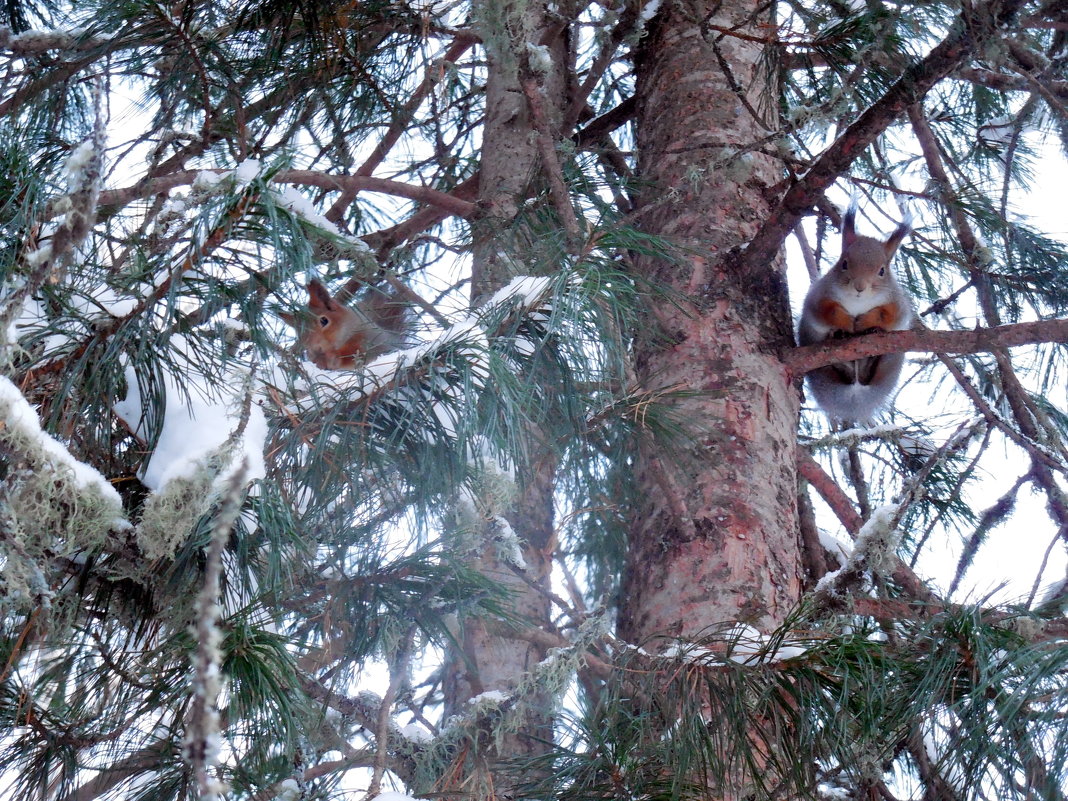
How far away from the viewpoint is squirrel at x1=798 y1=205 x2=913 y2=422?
103 inches

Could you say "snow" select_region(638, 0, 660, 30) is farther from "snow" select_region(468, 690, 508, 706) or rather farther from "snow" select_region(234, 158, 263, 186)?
"snow" select_region(468, 690, 508, 706)

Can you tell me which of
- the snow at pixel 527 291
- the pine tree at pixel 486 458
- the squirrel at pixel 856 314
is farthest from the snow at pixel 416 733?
the squirrel at pixel 856 314

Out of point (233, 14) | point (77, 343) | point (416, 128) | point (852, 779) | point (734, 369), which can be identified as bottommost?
point (852, 779)

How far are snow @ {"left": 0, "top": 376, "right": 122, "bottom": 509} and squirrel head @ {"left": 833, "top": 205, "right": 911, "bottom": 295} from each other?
1.89m

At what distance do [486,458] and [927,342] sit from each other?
0.92 m

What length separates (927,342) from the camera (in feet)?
6.59

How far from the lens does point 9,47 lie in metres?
2.15

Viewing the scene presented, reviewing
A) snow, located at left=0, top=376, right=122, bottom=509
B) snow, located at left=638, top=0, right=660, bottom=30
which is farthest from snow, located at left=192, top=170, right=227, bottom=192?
snow, located at left=638, top=0, right=660, bottom=30

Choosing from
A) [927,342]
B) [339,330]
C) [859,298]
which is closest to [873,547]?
[927,342]

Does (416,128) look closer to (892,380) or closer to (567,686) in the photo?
(892,380)

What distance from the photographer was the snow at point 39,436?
117cm

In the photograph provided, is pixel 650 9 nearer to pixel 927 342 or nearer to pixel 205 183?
pixel 927 342

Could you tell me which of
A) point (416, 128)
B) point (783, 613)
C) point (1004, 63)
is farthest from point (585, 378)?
point (416, 128)

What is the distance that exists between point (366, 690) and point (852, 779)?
881mm
